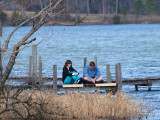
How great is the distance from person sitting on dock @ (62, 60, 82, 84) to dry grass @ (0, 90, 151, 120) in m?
2.96

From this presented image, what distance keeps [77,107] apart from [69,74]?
366 centimetres

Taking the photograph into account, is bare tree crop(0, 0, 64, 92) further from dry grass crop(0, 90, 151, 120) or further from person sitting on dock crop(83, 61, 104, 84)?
person sitting on dock crop(83, 61, 104, 84)

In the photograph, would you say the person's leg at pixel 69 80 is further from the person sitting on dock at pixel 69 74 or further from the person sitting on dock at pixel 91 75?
the person sitting on dock at pixel 91 75

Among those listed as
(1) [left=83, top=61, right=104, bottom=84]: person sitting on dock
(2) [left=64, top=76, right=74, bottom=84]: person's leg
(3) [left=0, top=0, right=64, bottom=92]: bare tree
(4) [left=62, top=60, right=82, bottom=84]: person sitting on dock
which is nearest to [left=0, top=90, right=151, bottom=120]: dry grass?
(3) [left=0, top=0, right=64, bottom=92]: bare tree

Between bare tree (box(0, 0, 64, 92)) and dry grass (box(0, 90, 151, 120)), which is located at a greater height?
bare tree (box(0, 0, 64, 92))

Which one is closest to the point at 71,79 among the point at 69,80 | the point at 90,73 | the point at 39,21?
the point at 69,80

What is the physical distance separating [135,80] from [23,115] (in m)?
9.22

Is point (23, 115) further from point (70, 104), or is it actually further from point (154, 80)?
point (154, 80)

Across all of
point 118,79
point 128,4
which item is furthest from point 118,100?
point 128,4

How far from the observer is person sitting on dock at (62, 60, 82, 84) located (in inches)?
607

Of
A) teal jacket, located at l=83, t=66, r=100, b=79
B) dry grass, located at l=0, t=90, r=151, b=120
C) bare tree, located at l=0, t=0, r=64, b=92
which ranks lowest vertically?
dry grass, located at l=0, t=90, r=151, b=120

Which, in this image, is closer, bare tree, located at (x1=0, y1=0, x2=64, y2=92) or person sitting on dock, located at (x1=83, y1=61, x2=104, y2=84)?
bare tree, located at (x1=0, y1=0, x2=64, y2=92)

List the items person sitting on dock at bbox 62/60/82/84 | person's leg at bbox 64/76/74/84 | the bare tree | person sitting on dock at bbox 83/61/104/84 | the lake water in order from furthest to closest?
the lake water → person's leg at bbox 64/76/74/84 → person sitting on dock at bbox 83/61/104/84 → person sitting on dock at bbox 62/60/82/84 → the bare tree

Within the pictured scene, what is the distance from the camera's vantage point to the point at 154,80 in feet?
63.6
